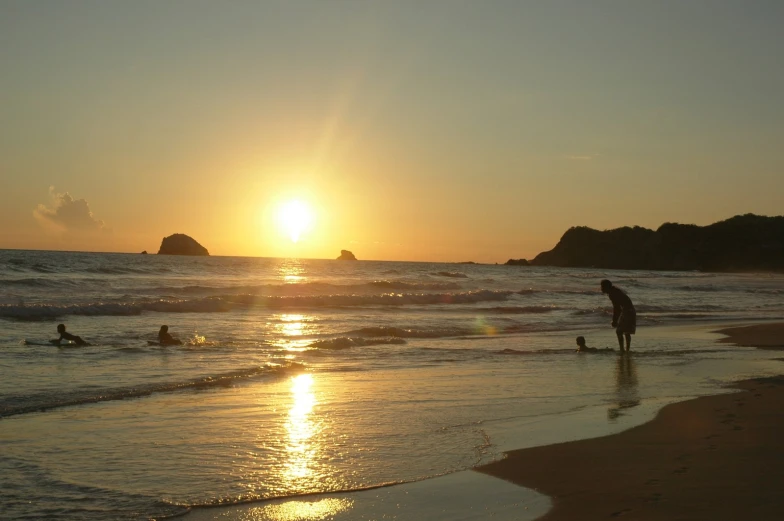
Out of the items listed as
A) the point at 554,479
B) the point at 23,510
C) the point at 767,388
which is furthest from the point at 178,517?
the point at 767,388

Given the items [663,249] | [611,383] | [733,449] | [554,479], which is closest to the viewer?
[554,479]

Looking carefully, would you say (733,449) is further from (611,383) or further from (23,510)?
(23,510)

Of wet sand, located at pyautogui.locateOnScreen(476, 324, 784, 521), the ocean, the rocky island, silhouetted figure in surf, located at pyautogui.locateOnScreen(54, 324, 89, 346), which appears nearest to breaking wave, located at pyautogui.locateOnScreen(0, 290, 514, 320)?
the ocean

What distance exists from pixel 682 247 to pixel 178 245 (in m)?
106

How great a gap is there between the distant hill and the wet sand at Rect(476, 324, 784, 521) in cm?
13776

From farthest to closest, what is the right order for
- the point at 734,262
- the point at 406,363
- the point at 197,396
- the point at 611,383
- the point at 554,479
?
the point at 734,262 → the point at 406,363 → the point at 611,383 → the point at 197,396 → the point at 554,479

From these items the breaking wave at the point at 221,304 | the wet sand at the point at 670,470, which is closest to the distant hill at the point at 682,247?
the breaking wave at the point at 221,304

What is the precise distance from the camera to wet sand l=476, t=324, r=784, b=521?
16.0ft

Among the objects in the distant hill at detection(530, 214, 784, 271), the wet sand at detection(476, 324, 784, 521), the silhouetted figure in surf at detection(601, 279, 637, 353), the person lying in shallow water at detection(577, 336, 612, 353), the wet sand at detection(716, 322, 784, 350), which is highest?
the distant hill at detection(530, 214, 784, 271)

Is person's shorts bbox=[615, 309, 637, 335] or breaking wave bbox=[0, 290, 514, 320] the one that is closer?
person's shorts bbox=[615, 309, 637, 335]

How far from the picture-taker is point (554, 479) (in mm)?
5809

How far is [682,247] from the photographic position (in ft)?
474

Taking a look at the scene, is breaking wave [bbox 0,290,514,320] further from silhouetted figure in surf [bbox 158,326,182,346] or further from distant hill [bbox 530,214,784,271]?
distant hill [bbox 530,214,784,271]

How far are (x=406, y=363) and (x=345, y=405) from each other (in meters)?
5.05
